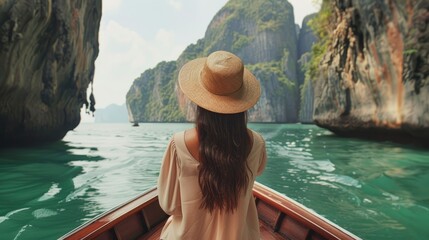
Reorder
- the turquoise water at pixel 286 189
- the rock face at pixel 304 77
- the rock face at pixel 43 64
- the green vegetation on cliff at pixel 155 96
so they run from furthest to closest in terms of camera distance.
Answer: the green vegetation on cliff at pixel 155 96 < the rock face at pixel 304 77 < the rock face at pixel 43 64 < the turquoise water at pixel 286 189

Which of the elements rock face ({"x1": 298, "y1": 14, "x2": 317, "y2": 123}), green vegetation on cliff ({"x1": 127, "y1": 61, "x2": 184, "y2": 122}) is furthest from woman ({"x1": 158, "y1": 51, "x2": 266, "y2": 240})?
green vegetation on cliff ({"x1": 127, "y1": 61, "x2": 184, "y2": 122})

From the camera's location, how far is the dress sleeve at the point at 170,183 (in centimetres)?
158

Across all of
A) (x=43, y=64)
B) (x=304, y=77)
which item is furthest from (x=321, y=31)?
(x=304, y=77)

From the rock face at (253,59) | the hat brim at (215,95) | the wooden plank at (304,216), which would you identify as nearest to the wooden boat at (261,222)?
the wooden plank at (304,216)

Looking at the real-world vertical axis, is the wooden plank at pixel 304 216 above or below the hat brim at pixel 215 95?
below

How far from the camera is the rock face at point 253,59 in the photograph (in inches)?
3632

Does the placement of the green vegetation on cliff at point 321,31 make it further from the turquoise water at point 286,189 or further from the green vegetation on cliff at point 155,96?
the green vegetation on cliff at point 155,96

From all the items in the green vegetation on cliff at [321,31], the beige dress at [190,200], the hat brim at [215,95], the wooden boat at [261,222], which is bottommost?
the wooden boat at [261,222]

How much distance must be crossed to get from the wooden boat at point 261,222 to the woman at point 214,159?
1.35 m

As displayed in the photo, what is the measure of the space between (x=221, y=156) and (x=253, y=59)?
114268mm

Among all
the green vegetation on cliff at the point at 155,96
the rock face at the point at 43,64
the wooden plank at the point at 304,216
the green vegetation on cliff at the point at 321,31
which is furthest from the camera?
the green vegetation on cliff at the point at 155,96

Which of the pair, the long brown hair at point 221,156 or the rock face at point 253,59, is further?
the rock face at point 253,59

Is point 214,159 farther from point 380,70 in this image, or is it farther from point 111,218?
point 380,70

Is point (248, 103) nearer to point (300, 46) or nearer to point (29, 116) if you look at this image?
point (29, 116)
